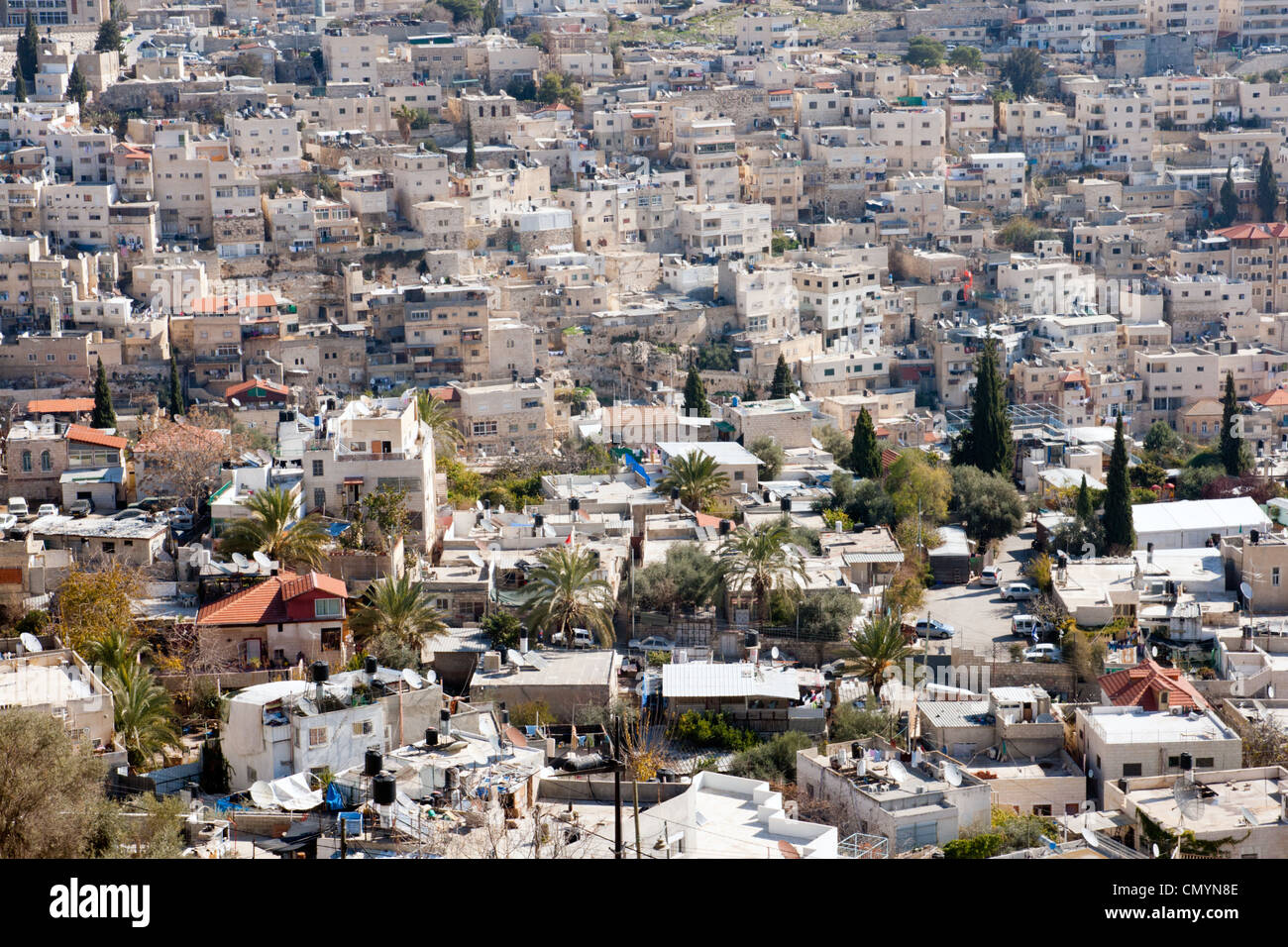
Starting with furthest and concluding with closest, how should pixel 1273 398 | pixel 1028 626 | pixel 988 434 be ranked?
pixel 1273 398, pixel 988 434, pixel 1028 626

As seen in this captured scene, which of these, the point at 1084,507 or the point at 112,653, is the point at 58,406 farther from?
the point at 1084,507

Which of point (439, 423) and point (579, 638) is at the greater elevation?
point (439, 423)

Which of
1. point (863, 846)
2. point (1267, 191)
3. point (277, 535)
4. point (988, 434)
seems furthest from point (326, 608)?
point (1267, 191)

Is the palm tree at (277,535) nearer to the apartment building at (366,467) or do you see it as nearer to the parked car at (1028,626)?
the apartment building at (366,467)

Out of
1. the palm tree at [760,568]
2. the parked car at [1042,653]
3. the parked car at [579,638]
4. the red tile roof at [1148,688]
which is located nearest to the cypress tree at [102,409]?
the palm tree at [760,568]

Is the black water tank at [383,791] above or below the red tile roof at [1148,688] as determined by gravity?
above

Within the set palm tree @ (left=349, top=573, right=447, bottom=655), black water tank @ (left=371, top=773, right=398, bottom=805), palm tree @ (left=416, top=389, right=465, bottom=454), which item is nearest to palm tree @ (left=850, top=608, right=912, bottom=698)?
palm tree @ (left=349, top=573, right=447, bottom=655)
